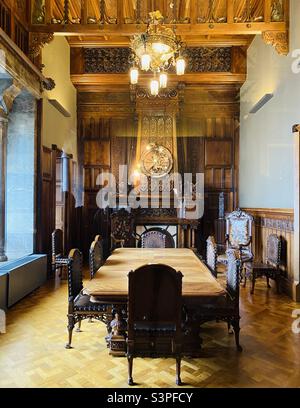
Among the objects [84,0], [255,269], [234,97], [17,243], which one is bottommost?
[255,269]

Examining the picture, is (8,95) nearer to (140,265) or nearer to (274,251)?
(140,265)

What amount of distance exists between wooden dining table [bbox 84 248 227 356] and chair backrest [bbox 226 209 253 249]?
2113 mm

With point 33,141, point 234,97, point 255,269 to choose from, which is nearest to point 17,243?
point 33,141

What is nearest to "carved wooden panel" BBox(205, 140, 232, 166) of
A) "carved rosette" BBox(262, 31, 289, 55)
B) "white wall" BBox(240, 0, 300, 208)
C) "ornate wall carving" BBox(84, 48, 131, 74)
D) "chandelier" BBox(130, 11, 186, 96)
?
"white wall" BBox(240, 0, 300, 208)

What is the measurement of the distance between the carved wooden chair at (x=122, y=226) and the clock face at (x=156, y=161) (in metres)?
1.34

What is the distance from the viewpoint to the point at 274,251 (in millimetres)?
4391

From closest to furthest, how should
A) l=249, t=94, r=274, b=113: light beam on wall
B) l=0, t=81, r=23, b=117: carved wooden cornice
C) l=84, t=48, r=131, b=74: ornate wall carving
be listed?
l=0, t=81, r=23, b=117: carved wooden cornice → l=249, t=94, r=274, b=113: light beam on wall → l=84, t=48, r=131, b=74: ornate wall carving

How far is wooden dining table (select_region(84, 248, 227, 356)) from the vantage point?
81.2 inches

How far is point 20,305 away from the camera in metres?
3.68

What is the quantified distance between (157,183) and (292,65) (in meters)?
3.62

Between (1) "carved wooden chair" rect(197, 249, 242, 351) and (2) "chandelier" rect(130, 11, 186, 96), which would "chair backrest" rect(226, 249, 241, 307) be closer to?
(1) "carved wooden chair" rect(197, 249, 242, 351)

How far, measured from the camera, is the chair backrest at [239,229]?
521 cm

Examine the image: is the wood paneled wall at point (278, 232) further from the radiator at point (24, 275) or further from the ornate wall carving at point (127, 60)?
the radiator at point (24, 275)
